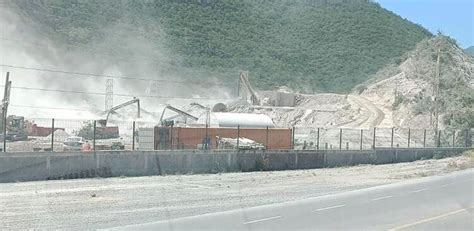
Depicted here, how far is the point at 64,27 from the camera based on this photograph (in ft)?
419

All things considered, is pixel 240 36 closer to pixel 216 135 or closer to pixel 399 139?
pixel 399 139

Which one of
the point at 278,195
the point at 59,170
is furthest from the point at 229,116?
the point at 278,195

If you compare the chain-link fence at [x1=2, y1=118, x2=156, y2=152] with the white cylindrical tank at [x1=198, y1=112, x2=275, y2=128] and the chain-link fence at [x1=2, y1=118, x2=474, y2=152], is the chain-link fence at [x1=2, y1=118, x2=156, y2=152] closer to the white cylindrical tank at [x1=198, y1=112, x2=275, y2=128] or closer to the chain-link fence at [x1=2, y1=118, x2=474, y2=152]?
the chain-link fence at [x1=2, y1=118, x2=474, y2=152]

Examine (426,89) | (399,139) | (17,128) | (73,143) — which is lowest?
(73,143)

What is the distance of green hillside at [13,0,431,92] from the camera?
129000 millimetres

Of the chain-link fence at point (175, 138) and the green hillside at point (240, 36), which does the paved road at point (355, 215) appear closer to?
the chain-link fence at point (175, 138)

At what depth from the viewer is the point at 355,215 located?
16.8 metres

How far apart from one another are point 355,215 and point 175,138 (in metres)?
26.3

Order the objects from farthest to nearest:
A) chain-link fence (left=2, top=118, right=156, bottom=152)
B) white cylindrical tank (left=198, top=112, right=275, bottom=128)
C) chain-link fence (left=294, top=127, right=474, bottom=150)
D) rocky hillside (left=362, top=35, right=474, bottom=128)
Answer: rocky hillside (left=362, top=35, right=474, bottom=128), chain-link fence (left=294, top=127, right=474, bottom=150), white cylindrical tank (left=198, top=112, right=275, bottom=128), chain-link fence (left=2, top=118, right=156, bottom=152)

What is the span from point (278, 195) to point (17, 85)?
329 feet

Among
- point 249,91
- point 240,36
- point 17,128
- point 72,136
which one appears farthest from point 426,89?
point 72,136

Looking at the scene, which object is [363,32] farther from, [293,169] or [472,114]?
[293,169]

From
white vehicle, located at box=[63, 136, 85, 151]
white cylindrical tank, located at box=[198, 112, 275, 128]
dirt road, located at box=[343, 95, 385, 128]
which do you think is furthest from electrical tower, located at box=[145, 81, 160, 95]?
white vehicle, located at box=[63, 136, 85, 151]

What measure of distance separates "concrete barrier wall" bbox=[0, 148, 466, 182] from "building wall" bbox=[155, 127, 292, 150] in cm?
483
